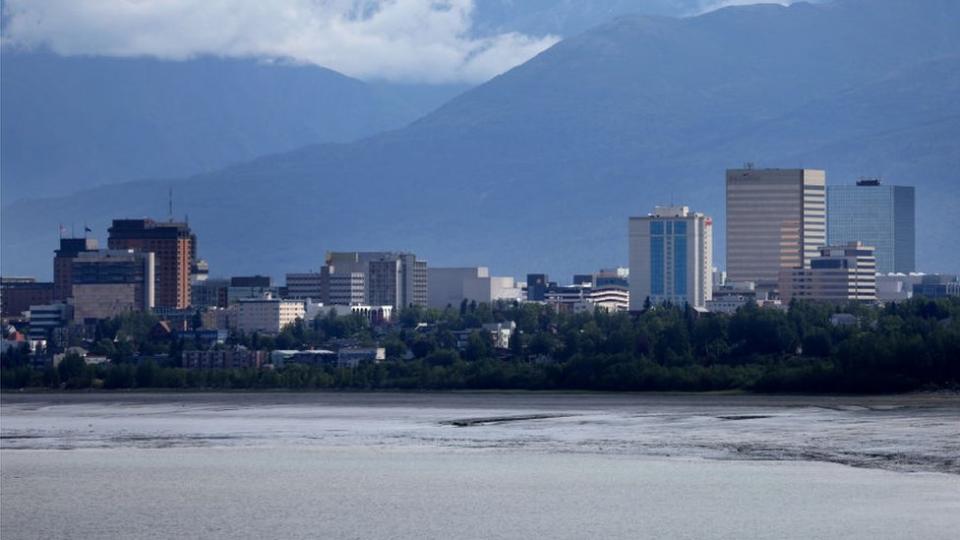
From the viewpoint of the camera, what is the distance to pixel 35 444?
79.1 metres

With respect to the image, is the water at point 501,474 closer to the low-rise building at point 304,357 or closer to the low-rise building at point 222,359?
the low-rise building at point 304,357

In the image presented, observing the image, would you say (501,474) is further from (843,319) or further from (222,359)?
(222,359)

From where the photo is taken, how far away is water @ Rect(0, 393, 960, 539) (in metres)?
51.4

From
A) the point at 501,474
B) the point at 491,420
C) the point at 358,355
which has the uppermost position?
the point at 358,355

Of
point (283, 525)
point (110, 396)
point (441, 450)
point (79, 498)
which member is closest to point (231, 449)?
point (441, 450)

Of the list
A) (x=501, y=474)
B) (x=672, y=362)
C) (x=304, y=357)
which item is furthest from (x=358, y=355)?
(x=501, y=474)

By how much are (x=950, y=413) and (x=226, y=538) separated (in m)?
43.1

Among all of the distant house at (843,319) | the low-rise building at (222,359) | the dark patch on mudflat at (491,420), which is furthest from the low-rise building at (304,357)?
the dark patch on mudflat at (491,420)

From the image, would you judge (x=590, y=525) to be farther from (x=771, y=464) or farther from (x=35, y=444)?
(x=35, y=444)

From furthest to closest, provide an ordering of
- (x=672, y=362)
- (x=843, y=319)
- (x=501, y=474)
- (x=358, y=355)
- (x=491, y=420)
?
(x=358, y=355) < (x=843, y=319) < (x=672, y=362) < (x=491, y=420) < (x=501, y=474)

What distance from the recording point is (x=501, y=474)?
207 feet

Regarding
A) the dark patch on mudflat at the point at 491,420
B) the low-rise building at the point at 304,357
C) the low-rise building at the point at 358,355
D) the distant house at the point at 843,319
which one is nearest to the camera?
the dark patch on mudflat at the point at 491,420

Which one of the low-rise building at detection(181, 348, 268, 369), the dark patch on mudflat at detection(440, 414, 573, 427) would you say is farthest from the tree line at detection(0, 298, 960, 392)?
A: the dark patch on mudflat at detection(440, 414, 573, 427)

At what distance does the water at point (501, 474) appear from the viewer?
51375 millimetres
